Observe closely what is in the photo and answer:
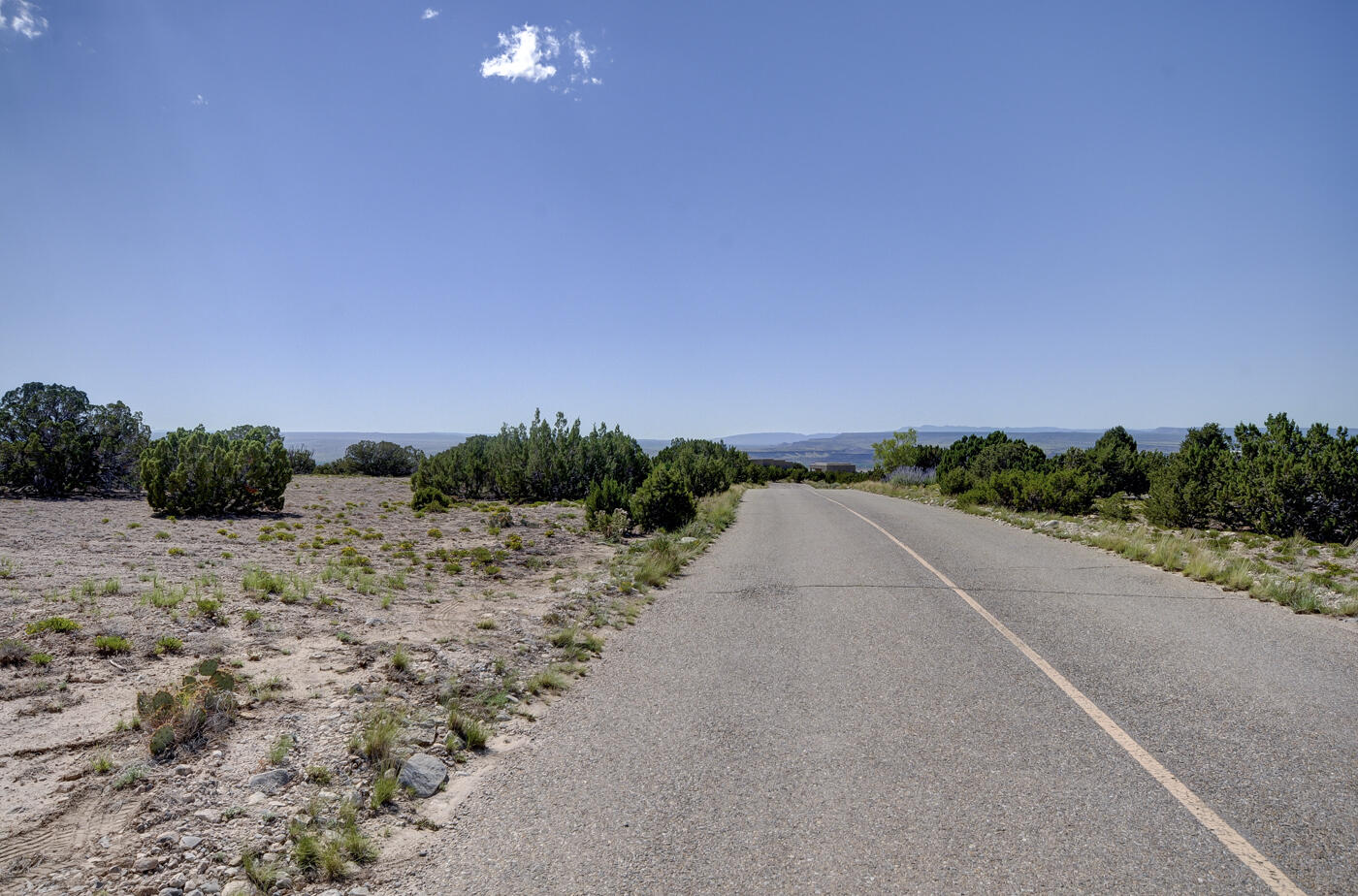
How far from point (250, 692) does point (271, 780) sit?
1715mm

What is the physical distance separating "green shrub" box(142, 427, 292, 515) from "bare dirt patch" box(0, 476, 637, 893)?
29.6ft

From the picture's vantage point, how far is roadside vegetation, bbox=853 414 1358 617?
34.7 feet

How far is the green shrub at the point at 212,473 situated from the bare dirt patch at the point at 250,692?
29.6ft

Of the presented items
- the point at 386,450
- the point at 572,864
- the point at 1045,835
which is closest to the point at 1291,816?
the point at 1045,835

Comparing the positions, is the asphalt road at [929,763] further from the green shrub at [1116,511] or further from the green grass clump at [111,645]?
the green shrub at [1116,511]

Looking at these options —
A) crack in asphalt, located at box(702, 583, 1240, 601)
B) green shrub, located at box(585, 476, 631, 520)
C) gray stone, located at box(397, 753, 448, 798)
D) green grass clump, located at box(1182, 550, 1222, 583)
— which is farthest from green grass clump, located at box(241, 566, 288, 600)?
green grass clump, located at box(1182, 550, 1222, 583)

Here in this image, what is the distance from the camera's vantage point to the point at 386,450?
72.3m

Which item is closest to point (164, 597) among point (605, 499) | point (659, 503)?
point (605, 499)

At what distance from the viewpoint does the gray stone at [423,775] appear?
417 cm

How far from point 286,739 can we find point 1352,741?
7268 mm

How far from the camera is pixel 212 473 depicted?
22.7m

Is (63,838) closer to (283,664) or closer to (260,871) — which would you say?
(260,871)

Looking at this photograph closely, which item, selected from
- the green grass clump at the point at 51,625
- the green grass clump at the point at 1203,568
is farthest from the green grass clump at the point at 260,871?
the green grass clump at the point at 1203,568

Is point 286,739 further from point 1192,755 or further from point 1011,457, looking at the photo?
point 1011,457
